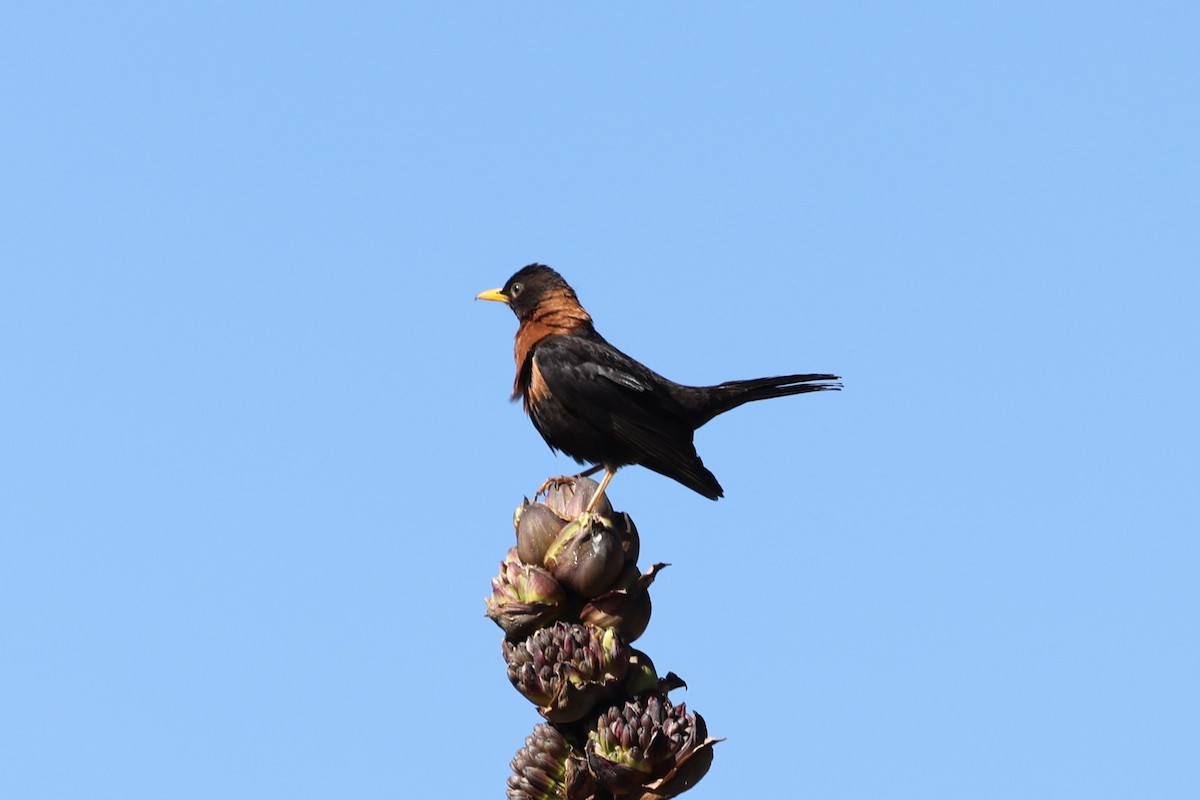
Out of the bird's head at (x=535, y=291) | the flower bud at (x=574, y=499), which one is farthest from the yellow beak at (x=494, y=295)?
the flower bud at (x=574, y=499)

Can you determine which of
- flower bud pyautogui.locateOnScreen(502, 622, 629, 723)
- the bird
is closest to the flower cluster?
flower bud pyautogui.locateOnScreen(502, 622, 629, 723)

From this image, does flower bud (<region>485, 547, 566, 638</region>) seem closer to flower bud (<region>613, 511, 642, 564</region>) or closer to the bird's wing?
flower bud (<region>613, 511, 642, 564</region>)

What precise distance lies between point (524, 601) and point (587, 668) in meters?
0.30

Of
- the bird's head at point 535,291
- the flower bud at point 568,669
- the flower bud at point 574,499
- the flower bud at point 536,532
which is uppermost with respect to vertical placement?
the bird's head at point 535,291

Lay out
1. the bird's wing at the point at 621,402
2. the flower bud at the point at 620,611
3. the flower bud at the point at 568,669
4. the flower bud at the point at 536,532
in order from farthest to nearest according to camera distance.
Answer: the bird's wing at the point at 621,402 → the flower bud at the point at 536,532 → the flower bud at the point at 620,611 → the flower bud at the point at 568,669

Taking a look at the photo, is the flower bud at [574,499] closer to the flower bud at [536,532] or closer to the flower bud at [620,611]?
the flower bud at [536,532]

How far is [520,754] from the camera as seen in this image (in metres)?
3.54

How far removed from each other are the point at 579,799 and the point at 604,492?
870 millimetres

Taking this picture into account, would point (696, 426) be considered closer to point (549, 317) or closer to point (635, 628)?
point (549, 317)

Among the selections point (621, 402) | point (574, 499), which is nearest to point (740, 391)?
point (621, 402)

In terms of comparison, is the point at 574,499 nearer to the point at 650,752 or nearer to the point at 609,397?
the point at 650,752

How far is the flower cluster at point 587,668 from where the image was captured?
3.33 m

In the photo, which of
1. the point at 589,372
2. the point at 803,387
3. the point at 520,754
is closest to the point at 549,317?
the point at 589,372

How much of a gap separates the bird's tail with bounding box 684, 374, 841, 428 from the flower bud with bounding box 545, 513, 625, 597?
3.71 meters
